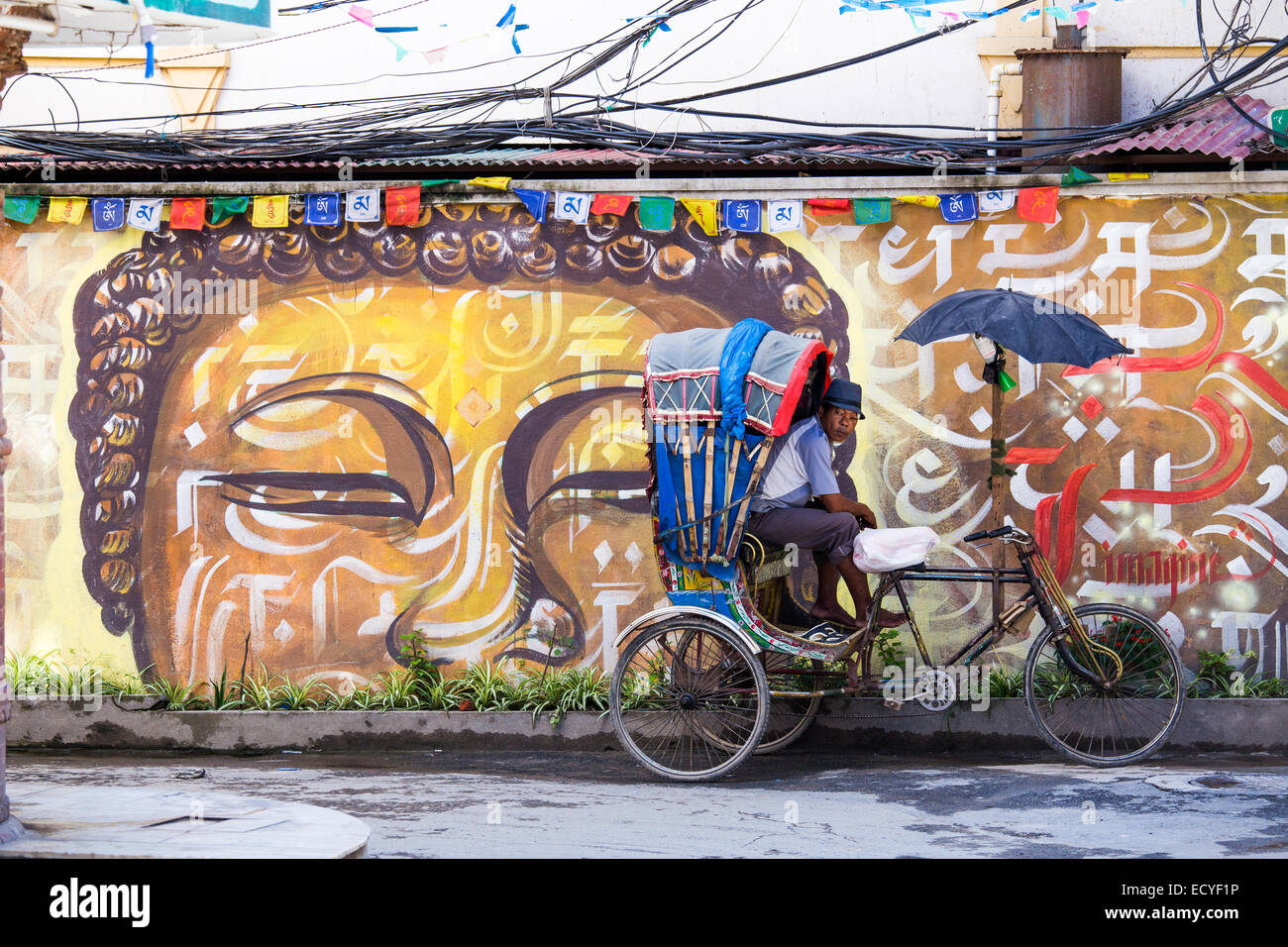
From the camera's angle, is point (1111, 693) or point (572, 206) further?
point (572, 206)

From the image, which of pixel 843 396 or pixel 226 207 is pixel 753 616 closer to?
pixel 843 396

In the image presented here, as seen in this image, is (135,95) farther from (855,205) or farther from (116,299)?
(855,205)

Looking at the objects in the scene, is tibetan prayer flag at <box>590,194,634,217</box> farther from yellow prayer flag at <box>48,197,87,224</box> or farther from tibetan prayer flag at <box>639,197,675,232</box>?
yellow prayer flag at <box>48,197,87,224</box>

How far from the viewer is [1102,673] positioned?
7.07 metres

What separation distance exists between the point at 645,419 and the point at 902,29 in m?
5.21

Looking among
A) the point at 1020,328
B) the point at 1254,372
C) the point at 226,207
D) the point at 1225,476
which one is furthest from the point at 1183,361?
the point at 226,207

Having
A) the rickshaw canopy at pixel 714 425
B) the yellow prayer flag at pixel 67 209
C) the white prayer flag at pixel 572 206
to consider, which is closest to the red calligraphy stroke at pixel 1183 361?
the rickshaw canopy at pixel 714 425

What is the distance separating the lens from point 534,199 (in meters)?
8.55

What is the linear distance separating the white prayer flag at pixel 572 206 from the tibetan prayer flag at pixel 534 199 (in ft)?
0.26

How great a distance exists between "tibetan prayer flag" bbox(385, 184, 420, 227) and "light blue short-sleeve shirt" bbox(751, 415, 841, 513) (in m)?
3.06

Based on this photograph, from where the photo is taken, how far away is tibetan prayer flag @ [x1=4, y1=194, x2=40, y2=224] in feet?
28.5

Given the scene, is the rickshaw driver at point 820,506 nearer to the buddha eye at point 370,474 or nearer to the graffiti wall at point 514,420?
the graffiti wall at point 514,420

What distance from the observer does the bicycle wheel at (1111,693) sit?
7.05m

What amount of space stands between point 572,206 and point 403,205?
110 cm
